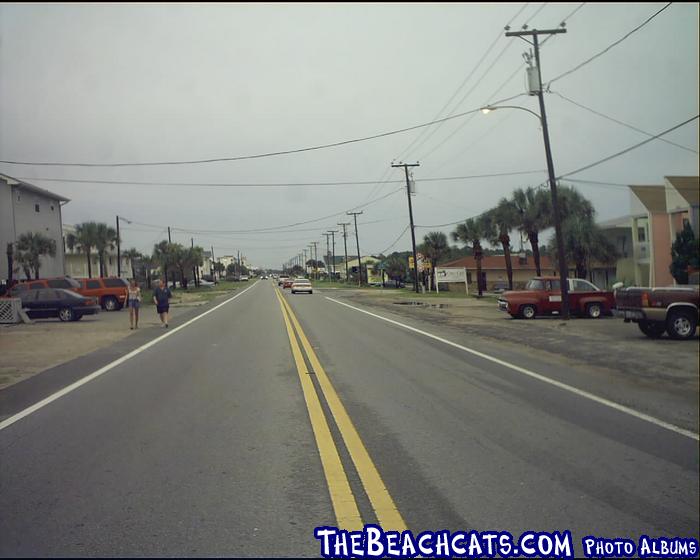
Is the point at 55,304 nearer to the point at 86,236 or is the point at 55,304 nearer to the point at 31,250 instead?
the point at 31,250

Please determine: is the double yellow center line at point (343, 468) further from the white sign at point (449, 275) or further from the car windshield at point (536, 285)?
the white sign at point (449, 275)

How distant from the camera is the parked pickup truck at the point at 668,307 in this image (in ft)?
49.6

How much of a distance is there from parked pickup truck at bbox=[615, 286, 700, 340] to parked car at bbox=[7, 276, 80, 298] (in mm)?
21961

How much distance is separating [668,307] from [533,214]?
1036 inches

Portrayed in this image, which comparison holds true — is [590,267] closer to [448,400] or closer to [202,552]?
[448,400]

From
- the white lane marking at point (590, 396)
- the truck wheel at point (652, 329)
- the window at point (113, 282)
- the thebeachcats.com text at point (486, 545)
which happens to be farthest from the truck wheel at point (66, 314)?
the thebeachcats.com text at point (486, 545)

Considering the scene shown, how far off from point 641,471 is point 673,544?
61.2 inches

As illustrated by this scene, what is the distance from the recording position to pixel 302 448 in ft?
21.0

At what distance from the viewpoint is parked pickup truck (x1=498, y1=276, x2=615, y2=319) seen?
23.4 meters

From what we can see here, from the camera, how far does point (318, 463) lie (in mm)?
5859

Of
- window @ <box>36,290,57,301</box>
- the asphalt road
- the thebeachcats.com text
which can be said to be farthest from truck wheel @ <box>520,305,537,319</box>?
the thebeachcats.com text

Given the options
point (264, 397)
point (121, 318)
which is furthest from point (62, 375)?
point (121, 318)

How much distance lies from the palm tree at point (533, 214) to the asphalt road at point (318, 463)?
30815 mm

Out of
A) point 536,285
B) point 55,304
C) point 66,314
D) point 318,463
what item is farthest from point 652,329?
point 55,304
